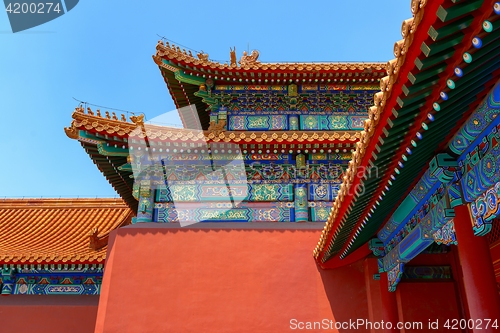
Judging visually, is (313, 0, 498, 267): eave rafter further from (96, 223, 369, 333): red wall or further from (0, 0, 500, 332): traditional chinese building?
(96, 223, 369, 333): red wall

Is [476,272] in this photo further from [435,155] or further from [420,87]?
[420,87]

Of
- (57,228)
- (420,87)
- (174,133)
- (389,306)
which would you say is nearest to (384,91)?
(420,87)

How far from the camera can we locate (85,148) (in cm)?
786

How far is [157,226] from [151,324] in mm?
1717

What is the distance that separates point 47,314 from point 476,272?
325 inches

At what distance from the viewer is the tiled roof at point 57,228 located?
28.2 ft

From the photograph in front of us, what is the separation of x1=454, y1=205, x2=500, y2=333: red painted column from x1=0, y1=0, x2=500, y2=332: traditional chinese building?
12 mm

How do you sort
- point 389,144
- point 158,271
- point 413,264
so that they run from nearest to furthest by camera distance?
1. point 389,144
2. point 413,264
3. point 158,271

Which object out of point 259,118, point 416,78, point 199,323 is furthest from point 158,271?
point 416,78

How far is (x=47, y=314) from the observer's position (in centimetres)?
882

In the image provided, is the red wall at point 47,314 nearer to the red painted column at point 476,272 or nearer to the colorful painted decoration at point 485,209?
the red painted column at point 476,272

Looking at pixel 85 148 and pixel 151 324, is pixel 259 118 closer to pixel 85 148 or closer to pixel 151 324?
pixel 85 148

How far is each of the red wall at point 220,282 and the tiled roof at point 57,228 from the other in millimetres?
1558

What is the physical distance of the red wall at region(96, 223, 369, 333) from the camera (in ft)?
23.0
